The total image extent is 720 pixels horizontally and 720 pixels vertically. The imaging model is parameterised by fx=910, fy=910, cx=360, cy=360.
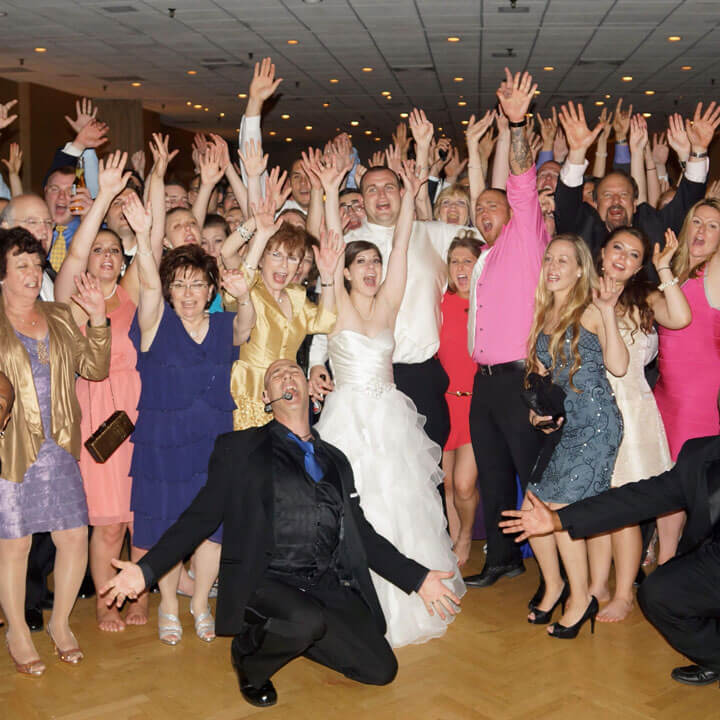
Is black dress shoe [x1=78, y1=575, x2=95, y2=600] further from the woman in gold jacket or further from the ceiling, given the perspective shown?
the ceiling

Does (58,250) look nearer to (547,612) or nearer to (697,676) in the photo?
(547,612)

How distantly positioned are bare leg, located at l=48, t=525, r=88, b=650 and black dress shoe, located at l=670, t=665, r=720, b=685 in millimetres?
2349

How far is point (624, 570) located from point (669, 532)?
0.47 meters

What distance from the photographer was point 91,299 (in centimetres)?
374

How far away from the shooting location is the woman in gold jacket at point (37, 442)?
11.4ft

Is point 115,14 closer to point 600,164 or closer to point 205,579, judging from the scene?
point 600,164

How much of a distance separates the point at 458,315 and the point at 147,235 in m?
1.73

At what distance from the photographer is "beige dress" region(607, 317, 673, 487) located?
416 cm

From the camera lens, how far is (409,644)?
12.3 feet

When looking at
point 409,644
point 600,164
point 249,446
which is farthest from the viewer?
point 600,164

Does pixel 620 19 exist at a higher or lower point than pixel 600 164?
higher

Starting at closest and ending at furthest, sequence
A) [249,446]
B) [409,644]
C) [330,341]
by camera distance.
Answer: [249,446], [409,644], [330,341]

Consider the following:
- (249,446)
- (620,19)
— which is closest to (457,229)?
(249,446)

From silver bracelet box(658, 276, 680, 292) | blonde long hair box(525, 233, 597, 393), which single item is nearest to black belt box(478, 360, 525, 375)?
blonde long hair box(525, 233, 597, 393)
